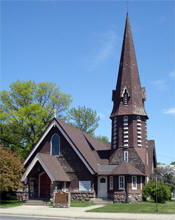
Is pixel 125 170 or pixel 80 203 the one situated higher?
pixel 125 170

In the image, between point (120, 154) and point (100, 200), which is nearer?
point (100, 200)

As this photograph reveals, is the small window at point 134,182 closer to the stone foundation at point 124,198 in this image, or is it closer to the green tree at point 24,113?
the stone foundation at point 124,198

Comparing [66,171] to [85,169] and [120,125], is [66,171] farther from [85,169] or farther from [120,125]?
[120,125]

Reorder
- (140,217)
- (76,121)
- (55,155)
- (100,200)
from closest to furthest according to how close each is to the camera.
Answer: (140,217) < (100,200) < (55,155) < (76,121)

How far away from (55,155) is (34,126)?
10355 mm

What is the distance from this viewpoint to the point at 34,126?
4112cm

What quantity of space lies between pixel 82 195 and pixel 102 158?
563cm

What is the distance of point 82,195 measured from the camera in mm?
29875

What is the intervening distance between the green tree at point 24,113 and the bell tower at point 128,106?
10.9 meters

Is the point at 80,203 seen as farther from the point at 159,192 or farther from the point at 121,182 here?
the point at 159,192

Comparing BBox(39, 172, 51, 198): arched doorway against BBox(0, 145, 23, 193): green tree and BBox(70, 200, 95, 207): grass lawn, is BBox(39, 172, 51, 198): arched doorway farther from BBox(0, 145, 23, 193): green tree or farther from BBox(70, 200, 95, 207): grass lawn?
BBox(70, 200, 95, 207): grass lawn

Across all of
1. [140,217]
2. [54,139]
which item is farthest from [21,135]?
[140,217]

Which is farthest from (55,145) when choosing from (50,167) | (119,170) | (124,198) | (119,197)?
(124,198)

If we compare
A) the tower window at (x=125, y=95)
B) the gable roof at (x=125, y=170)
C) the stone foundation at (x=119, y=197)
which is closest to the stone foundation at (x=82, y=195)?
the stone foundation at (x=119, y=197)
